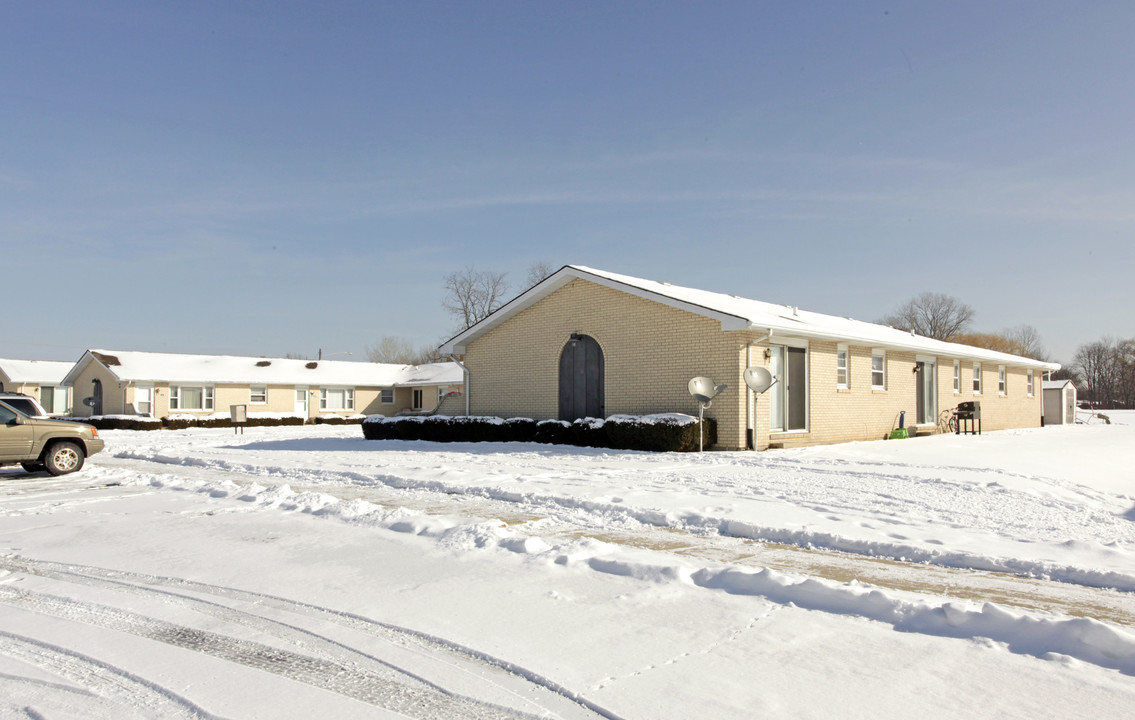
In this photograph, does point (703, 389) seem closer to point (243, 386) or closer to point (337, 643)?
point (337, 643)

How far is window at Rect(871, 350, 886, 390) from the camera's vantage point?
850 inches

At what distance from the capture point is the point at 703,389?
661 inches

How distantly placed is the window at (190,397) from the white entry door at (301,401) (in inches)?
197

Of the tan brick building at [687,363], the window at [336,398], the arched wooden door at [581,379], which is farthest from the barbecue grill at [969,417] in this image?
the window at [336,398]

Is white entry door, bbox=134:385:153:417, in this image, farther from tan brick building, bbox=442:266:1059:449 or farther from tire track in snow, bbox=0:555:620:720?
tire track in snow, bbox=0:555:620:720

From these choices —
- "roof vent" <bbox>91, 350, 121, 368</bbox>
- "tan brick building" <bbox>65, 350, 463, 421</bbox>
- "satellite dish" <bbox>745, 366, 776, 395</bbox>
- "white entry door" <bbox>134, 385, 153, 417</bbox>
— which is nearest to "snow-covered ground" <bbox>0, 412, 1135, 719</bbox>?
"satellite dish" <bbox>745, 366, 776, 395</bbox>

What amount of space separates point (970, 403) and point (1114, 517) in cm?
1687

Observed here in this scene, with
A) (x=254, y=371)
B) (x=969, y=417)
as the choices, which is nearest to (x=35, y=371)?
(x=254, y=371)

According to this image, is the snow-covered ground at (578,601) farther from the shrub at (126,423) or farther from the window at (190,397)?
the window at (190,397)

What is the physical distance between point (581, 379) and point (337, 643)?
15965 mm

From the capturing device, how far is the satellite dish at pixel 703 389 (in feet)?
54.9

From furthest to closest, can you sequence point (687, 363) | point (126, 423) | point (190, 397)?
point (190, 397) → point (126, 423) → point (687, 363)

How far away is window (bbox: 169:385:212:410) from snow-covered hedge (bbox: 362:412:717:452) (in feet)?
75.8

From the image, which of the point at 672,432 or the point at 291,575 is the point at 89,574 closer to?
the point at 291,575
